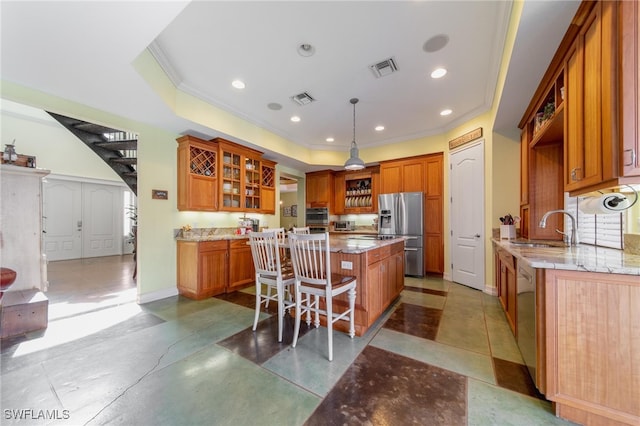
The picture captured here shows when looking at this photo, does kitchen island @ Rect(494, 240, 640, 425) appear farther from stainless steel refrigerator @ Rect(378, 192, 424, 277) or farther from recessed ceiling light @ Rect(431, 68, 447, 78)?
stainless steel refrigerator @ Rect(378, 192, 424, 277)

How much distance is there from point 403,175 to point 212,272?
14.1 feet

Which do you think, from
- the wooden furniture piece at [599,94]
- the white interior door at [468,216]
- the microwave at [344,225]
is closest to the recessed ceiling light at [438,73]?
the wooden furniture piece at [599,94]

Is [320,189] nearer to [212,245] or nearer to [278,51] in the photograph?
[212,245]

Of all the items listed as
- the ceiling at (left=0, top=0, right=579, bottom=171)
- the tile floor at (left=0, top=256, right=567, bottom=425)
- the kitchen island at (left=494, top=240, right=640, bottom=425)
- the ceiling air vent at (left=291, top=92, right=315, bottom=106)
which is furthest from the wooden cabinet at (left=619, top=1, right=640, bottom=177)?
the ceiling air vent at (left=291, top=92, right=315, bottom=106)

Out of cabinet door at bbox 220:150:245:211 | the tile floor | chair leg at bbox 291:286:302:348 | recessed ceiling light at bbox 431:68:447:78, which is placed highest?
recessed ceiling light at bbox 431:68:447:78

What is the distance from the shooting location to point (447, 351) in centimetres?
210

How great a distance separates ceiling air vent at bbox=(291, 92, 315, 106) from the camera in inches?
135

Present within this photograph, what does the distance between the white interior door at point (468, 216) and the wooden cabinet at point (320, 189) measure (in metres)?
2.98

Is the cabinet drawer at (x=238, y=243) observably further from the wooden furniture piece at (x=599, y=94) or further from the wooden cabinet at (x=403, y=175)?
the wooden furniture piece at (x=599, y=94)

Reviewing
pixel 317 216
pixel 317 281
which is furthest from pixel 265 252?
pixel 317 216

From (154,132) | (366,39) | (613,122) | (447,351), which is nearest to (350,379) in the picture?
(447,351)

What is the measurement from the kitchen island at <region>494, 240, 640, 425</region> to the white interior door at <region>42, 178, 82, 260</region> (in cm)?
1058

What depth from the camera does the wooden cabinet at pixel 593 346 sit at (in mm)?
1223

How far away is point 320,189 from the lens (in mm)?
6516
